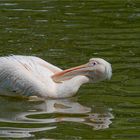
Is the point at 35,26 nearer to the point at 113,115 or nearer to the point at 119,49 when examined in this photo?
the point at 119,49

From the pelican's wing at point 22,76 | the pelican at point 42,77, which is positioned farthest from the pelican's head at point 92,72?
the pelican's wing at point 22,76

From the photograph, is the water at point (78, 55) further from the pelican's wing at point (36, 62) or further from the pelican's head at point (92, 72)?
the pelican's wing at point (36, 62)

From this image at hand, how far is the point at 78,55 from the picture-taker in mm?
10672

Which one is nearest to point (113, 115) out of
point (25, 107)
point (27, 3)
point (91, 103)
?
point (91, 103)

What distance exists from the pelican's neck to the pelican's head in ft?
0.28

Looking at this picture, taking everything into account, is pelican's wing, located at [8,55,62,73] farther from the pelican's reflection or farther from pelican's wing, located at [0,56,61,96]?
the pelican's reflection

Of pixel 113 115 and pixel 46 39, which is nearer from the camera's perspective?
pixel 113 115

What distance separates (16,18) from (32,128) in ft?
18.7

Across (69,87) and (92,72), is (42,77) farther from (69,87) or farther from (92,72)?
(92,72)

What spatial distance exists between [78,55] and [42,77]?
1621 millimetres

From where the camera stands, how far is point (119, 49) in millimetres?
11047

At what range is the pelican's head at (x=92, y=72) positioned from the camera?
9.18 m

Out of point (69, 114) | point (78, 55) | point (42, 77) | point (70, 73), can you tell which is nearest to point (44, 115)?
point (69, 114)

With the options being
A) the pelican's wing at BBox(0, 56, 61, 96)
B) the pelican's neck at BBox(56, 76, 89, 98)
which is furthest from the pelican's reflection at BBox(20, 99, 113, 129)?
the pelican's wing at BBox(0, 56, 61, 96)
